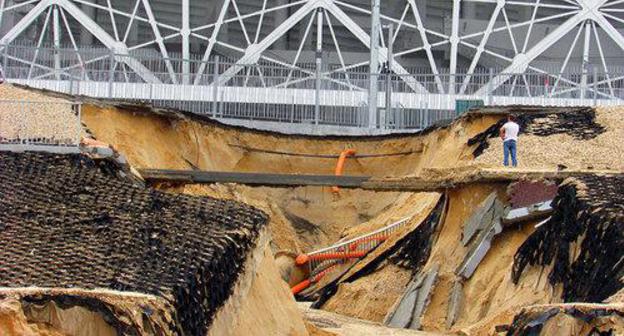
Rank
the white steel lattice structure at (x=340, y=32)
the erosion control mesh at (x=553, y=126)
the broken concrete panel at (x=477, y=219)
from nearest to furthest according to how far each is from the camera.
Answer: the broken concrete panel at (x=477, y=219) → the erosion control mesh at (x=553, y=126) → the white steel lattice structure at (x=340, y=32)

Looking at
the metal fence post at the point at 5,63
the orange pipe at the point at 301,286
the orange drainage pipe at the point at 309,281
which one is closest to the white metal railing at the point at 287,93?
the metal fence post at the point at 5,63

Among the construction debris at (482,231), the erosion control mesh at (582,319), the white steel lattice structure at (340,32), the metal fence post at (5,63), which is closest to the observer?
the erosion control mesh at (582,319)

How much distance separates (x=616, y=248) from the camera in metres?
23.5

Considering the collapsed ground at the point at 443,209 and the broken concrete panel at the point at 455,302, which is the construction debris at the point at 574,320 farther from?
the broken concrete panel at the point at 455,302

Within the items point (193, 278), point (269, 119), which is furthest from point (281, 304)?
point (269, 119)

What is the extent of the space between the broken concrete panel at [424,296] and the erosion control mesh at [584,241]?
2704mm

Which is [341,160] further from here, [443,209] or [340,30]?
[340,30]

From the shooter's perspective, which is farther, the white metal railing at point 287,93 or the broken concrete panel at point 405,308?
the white metal railing at point 287,93

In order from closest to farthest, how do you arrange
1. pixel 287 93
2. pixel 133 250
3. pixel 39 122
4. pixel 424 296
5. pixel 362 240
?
pixel 133 250 → pixel 39 122 → pixel 424 296 → pixel 362 240 → pixel 287 93

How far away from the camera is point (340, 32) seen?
57281 mm

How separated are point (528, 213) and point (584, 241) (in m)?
4.24

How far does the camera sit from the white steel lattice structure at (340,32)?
179ft

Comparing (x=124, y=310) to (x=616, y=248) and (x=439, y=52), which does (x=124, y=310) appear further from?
(x=439, y=52)

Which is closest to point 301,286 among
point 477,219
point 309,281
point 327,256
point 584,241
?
point 309,281
